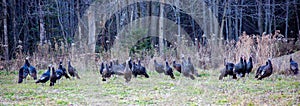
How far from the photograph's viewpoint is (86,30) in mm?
25781

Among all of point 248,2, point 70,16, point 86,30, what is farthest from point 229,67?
point 70,16

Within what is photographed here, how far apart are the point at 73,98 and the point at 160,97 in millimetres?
1816

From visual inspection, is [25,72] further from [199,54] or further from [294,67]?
[294,67]

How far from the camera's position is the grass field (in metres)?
7.99

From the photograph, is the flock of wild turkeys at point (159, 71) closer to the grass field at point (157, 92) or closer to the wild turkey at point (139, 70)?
the wild turkey at point (139, 70)

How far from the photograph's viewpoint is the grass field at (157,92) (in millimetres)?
7988

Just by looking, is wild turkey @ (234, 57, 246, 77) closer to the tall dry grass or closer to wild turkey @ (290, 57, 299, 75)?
wild turkey @ (290, 57, 299, 75)

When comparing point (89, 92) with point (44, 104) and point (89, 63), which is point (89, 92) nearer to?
point (44, 104)

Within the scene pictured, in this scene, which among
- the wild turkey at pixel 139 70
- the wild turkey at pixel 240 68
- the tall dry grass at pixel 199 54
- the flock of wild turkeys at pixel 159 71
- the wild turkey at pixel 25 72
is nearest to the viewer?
the flock of wild turkeys at pixel 159 71

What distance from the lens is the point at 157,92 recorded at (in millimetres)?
9430

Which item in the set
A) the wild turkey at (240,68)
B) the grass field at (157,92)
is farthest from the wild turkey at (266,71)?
the wild turkey at (240,68)

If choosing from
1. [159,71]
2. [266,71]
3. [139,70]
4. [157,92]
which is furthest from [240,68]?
[157,92]

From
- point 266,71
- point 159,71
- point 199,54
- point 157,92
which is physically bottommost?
point 157,92

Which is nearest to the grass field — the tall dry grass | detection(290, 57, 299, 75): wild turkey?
detection(290, 57, 299, 75): wild turkey
